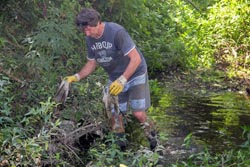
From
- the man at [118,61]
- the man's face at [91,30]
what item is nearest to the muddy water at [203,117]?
the man at [118,61]

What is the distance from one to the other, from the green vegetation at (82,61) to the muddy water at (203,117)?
11.8 inches

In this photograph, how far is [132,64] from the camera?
543 cm

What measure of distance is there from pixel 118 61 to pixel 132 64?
36cm

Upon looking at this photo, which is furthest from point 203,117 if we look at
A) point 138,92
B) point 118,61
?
point 118,61

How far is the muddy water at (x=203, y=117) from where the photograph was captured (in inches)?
267

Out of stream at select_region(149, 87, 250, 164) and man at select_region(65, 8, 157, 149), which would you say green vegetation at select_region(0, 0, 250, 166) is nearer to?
stream at select_region(149, 87, 250, 164)

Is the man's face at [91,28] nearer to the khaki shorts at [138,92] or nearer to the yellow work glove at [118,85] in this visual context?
the yellow work glove at [118,85]

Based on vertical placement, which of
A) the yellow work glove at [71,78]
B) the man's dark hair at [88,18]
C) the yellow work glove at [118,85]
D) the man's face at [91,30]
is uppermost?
the man's dark hair at [88,18]

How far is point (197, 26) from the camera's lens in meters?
12.6

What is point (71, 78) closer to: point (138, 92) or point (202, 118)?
point (138, 92)

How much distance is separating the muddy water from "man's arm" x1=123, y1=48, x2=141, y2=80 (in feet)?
4.89

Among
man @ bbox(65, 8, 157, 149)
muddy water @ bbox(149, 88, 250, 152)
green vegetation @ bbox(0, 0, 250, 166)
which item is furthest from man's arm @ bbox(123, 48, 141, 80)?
muddy water @ bbox(149, 88, 250, 152)

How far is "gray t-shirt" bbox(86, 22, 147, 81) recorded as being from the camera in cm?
550

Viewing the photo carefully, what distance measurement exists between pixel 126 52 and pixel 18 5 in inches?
97.3
